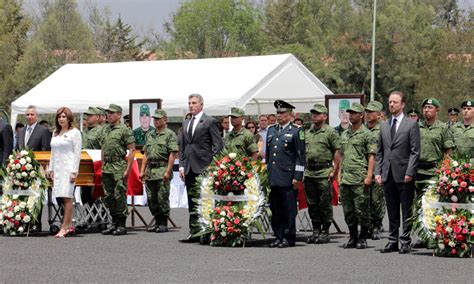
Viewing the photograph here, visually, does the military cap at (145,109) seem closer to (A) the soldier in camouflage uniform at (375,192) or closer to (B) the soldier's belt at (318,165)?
(A) the soldier in camouflage uniform at (375,192)

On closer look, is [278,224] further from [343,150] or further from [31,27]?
[31,27]

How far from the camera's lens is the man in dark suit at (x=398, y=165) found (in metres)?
14.1

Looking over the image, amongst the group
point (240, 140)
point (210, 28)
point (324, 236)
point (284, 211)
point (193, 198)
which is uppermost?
point (210, 28)

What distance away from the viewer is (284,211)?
1503 centimetres

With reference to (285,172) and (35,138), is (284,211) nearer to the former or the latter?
(285,172)

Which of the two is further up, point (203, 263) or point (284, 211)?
point (284, 211)

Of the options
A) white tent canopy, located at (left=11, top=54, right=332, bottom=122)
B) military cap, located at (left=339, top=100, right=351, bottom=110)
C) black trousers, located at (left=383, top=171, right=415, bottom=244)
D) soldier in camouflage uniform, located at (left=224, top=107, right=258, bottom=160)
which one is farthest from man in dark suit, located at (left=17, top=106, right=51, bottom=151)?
white tent canopy, located at (left=11, top=54, right=332, bottom=122)

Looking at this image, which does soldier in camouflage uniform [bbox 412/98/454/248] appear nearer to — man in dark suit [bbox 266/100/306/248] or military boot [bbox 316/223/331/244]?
military boot [bbox 316/223/331/244]

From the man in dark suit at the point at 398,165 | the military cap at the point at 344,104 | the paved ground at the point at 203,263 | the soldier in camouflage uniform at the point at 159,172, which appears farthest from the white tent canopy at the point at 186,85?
the man in dark suit at the point at 398,165

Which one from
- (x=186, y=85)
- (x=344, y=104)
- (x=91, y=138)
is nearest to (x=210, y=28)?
(x=186, y=85)

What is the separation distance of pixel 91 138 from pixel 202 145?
2.77m

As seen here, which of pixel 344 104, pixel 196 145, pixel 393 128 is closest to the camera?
pixel 393 128

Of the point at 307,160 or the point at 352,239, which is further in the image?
the point at 307,160

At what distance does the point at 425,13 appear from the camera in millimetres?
72688
